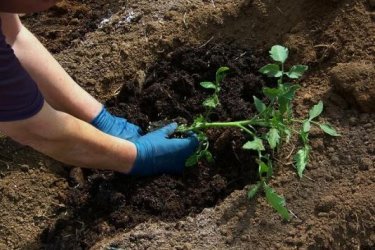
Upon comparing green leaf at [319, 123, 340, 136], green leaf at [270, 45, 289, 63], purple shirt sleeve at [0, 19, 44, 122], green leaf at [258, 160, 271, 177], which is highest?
purple shirt sleeve at [0, 19, 44, 122]

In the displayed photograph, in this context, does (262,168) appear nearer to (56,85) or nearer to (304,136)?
(304,136)

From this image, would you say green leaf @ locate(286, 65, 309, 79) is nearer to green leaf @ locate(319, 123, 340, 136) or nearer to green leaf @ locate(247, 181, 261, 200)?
green leaf @ locate(319, 123, 340, 136)

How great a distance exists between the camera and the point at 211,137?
241 centimetres

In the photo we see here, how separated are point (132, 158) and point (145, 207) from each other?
187 millimetres

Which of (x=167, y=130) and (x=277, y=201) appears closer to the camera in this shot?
(x=277, y=201)

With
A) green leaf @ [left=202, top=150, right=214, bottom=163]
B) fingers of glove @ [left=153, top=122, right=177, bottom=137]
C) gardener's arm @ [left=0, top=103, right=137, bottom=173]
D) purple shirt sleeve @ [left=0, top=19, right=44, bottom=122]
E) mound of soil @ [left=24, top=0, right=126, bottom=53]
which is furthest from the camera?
mound of soil @ [left=24, top=0, right=126, bottom=53]

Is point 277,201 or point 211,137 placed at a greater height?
point 277,201

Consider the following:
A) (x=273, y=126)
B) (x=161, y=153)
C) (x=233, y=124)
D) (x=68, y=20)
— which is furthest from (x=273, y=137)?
(x=68, y=20)

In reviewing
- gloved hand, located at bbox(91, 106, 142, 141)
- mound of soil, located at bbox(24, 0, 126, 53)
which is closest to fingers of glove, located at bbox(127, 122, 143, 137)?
gloved hand, located at bbox(91, 106, 142, 141)

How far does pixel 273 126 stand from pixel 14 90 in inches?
33.1

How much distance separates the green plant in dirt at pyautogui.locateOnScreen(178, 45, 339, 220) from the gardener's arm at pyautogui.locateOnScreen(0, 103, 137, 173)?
0.84 ft

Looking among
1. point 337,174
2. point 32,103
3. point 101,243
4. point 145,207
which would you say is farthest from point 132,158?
point 337,174

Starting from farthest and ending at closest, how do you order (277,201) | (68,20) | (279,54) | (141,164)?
(68,20) < (141,164) < (279,54) < (277,201)

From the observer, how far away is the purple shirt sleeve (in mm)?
1775
